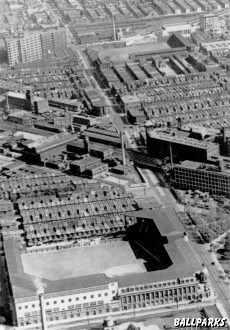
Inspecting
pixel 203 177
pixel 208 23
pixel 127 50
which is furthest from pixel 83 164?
pixel 208 23

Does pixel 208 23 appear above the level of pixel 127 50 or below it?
above

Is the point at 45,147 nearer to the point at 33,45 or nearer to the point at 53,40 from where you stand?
the point at 33,45

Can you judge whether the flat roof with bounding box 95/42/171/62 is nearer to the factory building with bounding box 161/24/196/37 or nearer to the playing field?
the factory building with bounding box 161/24/196/37

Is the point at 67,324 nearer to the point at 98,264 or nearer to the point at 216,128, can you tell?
the point at 98,264

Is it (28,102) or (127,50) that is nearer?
(28,102)

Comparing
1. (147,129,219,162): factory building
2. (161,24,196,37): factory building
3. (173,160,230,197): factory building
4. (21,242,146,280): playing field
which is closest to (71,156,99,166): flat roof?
(147,129,219,162): factory building

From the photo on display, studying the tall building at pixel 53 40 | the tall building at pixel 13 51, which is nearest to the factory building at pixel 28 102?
the tall building at pixel 13 51
